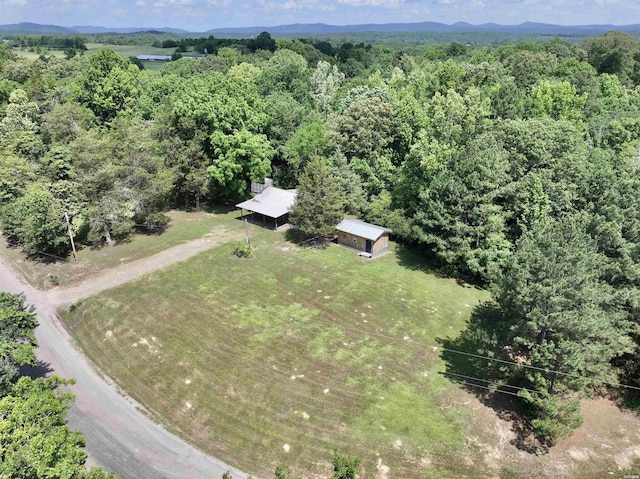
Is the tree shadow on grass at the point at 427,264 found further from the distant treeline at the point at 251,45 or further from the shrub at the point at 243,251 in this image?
the distant treeline at the point at 251,45

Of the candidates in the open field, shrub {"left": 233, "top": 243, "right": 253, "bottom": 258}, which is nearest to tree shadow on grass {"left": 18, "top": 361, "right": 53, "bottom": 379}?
the open field

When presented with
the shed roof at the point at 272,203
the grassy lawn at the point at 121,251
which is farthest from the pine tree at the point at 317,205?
the grassy lawn at the point at 121,251

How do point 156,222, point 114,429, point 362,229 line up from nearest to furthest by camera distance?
1. point 114,429
2. point 362,229
3. point 156,222

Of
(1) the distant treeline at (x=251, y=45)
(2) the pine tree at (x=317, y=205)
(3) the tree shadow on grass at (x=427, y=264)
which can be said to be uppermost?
(1) the distant treeline at (x=251, y=45)

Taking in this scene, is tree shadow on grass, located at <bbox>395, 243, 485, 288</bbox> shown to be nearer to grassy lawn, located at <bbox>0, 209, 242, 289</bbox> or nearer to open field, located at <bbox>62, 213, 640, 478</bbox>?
open field, located at <bbox>62, 213, 640, 478</bbox>

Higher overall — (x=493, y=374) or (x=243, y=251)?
(x=243, y=251)

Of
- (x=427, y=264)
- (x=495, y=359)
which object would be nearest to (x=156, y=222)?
(x=427, y=264)

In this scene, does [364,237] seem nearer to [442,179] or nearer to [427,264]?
[427,264]
